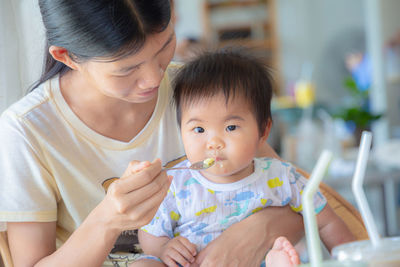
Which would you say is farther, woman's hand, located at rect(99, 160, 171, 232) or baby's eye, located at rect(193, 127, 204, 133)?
baby's eye, located at rect(193, 127, 204, 133)

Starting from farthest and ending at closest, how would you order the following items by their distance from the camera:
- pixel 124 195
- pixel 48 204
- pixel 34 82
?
1. pixel 34 82
2. pixel 48 204
3. pixel 124 195

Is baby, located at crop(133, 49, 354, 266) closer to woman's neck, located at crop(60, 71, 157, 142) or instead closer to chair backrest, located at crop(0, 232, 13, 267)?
woman's neck, located at crop(60, 71, 157, 142)

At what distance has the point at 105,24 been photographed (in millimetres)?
934

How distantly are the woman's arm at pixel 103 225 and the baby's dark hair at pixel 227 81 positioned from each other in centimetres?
32

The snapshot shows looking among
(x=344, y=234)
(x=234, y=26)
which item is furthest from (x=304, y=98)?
(x=234, y=26)

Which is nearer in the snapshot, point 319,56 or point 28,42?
point 28,42

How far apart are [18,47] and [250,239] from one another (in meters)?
0.83

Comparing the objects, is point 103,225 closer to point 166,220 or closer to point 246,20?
point 166,220

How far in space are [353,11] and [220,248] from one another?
7.20 meters

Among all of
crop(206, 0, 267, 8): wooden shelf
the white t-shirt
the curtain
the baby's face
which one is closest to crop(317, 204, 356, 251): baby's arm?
the baby's face

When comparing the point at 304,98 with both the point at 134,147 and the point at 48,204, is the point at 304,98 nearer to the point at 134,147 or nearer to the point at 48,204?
the point at 134,147

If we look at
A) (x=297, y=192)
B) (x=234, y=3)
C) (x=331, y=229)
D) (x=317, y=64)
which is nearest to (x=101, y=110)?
(x=297, y=192)

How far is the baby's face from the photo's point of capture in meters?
1.11

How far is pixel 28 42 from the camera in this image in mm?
1355
